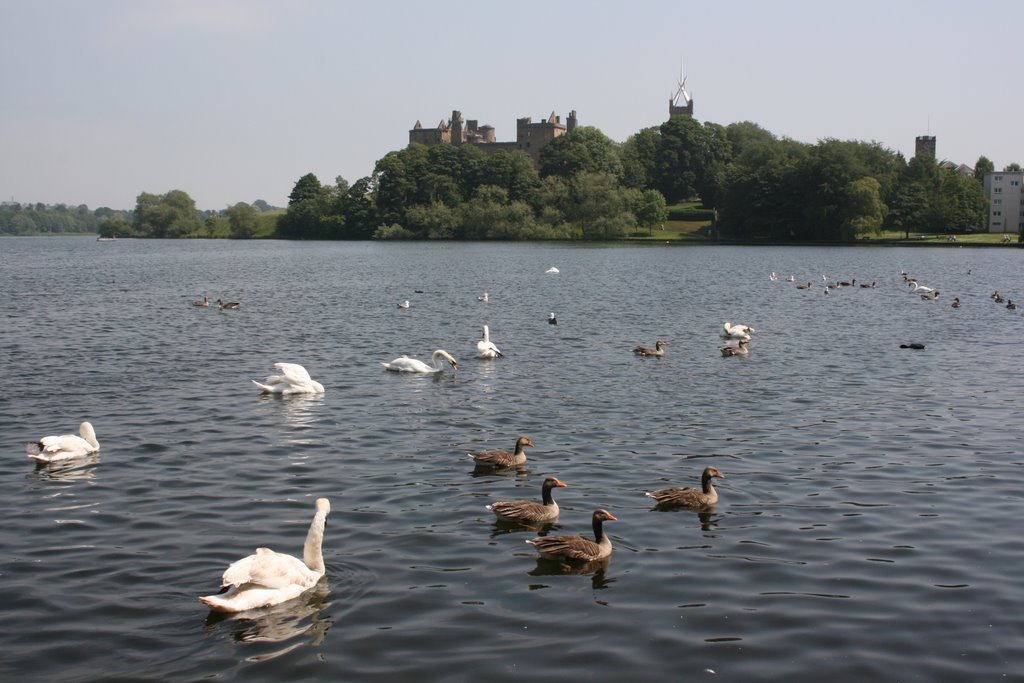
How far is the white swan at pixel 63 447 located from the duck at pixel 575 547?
7.85 m

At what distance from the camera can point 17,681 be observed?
793 cm

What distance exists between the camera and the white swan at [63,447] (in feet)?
47.3

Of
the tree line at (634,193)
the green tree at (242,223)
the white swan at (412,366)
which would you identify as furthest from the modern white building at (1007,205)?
the white swan at (412,366)

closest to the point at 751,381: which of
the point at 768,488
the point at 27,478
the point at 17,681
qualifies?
the point at 768,488

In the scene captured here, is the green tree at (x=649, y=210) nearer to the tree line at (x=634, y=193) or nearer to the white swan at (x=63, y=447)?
the tree line at (x=634, y=193)

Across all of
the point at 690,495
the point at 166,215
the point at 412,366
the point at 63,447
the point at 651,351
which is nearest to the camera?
the point at 690,495

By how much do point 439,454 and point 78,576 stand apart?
640cm

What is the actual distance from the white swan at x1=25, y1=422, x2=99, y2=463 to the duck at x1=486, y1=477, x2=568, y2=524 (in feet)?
22.7

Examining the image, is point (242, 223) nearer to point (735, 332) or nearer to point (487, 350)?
point (735, 332)

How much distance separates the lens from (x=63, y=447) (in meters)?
14.5

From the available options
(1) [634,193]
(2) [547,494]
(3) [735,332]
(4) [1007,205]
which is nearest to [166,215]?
(1) [634,193]

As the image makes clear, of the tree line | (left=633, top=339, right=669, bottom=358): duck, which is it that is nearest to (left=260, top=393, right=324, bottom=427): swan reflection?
(left=633, top=339, right=669, bottom=358): duck

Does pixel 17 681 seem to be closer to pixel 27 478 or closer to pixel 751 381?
pixel 27 478

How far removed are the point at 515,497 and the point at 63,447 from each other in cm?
701
